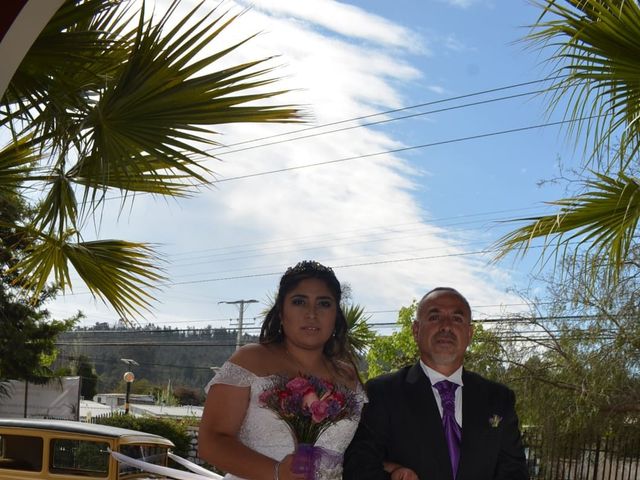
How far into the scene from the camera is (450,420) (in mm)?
3699

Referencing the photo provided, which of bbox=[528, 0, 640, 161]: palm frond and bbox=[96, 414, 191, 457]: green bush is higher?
bbox=[528, 0, 640, 161]: palm frond

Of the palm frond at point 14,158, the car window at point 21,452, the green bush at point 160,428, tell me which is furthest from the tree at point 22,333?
the palm frond at point 14,158

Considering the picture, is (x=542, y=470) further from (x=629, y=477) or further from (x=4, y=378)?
(x=4, y=378)

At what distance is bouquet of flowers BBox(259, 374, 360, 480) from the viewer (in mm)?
3357

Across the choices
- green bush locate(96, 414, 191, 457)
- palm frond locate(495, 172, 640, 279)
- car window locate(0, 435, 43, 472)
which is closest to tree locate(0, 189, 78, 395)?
green bush locate(96, 414, 191, 457)

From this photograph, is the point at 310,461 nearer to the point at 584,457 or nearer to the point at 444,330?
the point at 444,330

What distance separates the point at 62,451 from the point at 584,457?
697 cm

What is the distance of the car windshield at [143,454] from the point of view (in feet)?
30.3

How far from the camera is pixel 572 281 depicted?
33.0 ft

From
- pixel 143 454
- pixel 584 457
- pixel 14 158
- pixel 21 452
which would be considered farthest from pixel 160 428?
pixel 14 158

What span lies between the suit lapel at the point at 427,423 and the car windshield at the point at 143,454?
19.9 ft

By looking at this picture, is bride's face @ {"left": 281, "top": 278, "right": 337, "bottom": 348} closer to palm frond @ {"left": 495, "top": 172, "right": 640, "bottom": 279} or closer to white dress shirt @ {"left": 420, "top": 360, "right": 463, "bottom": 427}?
white dress shirt @ {"left": 420, "top": 360, "right": 463, "bottom": 427}

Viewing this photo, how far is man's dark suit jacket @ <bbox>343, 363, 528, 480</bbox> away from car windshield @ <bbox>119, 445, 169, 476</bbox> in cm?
599

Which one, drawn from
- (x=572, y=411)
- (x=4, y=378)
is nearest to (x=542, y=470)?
(x=572, y=411)
